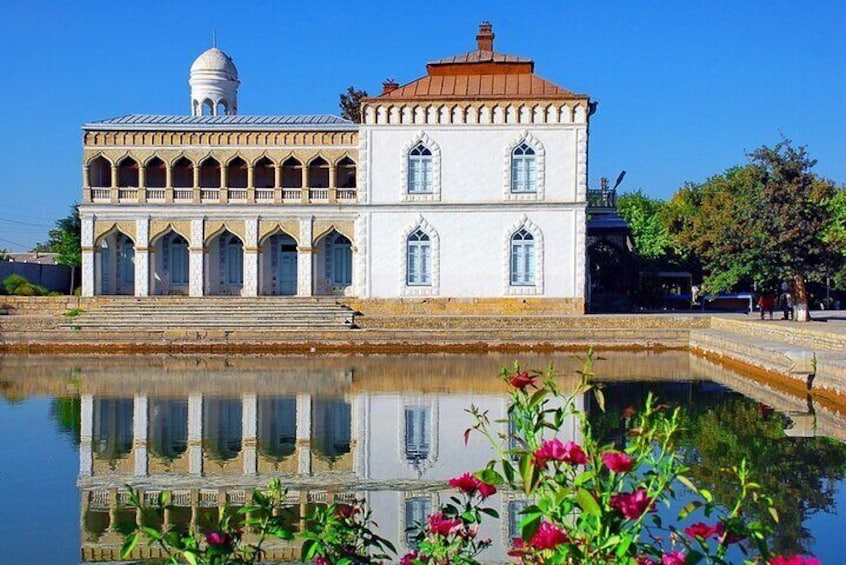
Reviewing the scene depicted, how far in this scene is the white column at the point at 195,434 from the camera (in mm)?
11231

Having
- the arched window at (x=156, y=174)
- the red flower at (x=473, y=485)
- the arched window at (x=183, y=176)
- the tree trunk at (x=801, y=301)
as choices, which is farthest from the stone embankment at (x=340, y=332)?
the red flower at (x=473, y=485)

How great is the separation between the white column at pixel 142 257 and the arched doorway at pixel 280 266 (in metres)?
3.74

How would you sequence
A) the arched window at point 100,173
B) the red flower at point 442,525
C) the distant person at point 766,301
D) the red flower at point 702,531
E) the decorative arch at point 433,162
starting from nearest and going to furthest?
1. the red flower at point 702,531
2. the red flower at point 442,525
3. the distant person at point 766,301
4. the decorative arch at point 433,162
5. the arched window at point 100,173

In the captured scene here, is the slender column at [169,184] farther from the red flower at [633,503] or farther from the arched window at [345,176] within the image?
the red flower at [633,503]

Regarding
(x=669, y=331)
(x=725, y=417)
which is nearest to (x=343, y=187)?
(x=669, y=331)

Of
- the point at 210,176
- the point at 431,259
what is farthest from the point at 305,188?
the point at 431,259

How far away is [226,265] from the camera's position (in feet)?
103

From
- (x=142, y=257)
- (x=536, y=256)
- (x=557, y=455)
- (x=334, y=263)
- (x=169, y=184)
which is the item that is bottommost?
(x=557, y=455)

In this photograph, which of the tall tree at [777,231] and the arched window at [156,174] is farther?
the arched window at [156,174]

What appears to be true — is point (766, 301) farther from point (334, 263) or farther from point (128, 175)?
point (128, 175)

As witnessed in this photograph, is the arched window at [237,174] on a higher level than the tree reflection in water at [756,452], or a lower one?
higher

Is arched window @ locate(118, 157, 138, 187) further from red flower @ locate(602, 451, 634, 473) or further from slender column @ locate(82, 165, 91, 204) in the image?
red flower @ locate(602, 451, 634, 473)

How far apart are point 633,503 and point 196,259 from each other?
27645 mm

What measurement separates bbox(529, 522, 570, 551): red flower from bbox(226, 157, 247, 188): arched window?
94.0ft
